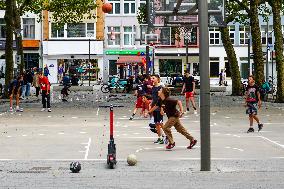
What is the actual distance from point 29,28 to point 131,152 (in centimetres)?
6821

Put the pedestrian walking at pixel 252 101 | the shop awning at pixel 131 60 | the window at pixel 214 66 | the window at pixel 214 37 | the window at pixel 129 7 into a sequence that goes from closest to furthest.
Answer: the pedestrian walking at pixel 252 101, the shop awning at pixel 131 60, the window at pixel 214 66, the window at pixel 214 37, the window at pixel 129 7

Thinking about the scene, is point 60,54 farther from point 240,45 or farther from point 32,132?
point 32,132

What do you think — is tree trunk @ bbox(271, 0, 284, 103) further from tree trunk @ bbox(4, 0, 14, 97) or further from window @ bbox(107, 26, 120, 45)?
window @ bbox(107, 26, 120, 45)

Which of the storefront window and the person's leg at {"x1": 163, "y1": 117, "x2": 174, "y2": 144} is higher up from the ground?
the storefront window

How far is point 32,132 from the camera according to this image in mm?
24438

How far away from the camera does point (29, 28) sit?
280ft

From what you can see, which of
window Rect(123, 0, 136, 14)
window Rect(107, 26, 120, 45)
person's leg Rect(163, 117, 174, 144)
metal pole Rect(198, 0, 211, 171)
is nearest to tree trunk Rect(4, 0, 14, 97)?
Result: person's leg Rect(163, 117, 174, 144)

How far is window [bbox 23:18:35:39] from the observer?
8519 cm

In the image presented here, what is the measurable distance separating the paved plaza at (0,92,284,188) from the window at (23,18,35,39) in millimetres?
54856

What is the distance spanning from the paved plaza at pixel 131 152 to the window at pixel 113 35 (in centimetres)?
5566

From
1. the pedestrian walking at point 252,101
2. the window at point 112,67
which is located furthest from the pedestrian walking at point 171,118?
the window at point 112,67

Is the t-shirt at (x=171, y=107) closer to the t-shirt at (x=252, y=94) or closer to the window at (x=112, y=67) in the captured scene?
the t-shirt at (x=252, y=94)

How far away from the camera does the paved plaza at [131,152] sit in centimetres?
1349

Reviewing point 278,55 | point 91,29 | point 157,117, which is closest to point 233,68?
point 278,55
